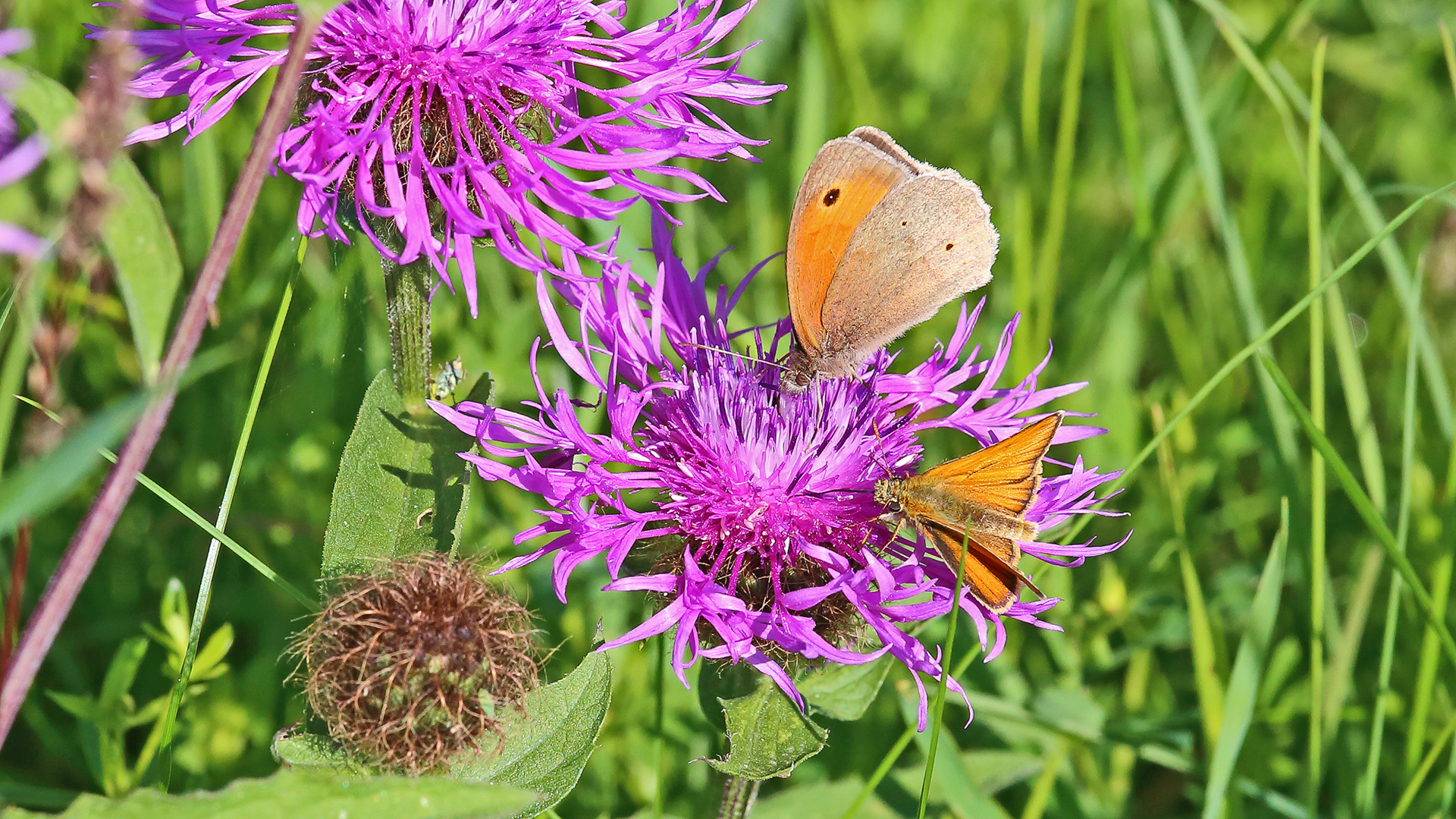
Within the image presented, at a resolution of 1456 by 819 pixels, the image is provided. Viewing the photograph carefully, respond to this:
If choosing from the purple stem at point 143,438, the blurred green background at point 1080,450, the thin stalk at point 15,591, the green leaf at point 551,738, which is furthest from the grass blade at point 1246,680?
the thin stalk at point 15,591

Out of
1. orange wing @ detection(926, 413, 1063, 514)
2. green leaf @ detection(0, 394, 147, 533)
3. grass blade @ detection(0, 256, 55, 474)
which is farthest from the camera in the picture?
orange wing @ detection(926, 413, 1063, 514)

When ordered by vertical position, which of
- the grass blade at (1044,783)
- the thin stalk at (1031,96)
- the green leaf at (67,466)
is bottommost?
the grass blade at (1044,783)

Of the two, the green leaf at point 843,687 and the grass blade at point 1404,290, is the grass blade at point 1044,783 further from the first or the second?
the grass blade at point 1404,290

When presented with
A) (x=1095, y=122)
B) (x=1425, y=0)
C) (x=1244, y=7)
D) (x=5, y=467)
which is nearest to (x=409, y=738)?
(x=5, y=467)

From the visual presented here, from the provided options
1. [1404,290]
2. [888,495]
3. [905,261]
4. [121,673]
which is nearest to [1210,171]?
[1404,290]

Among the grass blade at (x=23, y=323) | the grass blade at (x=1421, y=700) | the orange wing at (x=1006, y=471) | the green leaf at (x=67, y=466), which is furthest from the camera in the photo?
the grass blade at (x=1421, y=700)

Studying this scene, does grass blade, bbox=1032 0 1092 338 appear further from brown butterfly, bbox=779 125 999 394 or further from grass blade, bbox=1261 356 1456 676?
grass blade, bbox=1261 356 1456 676

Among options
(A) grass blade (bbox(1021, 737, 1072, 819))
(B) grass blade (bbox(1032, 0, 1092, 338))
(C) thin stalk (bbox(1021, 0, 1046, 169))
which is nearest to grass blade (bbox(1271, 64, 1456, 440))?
(B) grass blade (bbox(1032, 0, 1092, 338))
